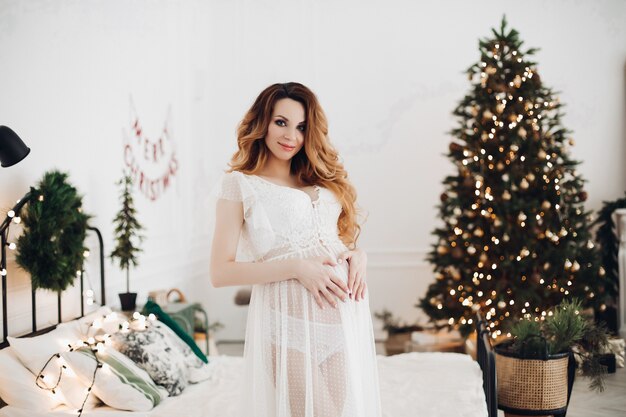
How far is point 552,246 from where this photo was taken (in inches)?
183

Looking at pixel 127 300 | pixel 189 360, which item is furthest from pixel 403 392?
pixel 127 300

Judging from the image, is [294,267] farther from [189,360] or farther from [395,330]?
[395,330]

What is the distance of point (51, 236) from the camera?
300cm

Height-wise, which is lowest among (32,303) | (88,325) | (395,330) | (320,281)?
(395,330)

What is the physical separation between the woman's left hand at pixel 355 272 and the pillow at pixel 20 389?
1.35m

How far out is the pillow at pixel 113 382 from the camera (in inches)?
104

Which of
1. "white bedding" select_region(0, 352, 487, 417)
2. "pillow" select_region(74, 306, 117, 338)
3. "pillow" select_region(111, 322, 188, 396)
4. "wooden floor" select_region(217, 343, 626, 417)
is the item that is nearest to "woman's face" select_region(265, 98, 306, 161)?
"white bedding" select_region(0, 352, 487, 417)

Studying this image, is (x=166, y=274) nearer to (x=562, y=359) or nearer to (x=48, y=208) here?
(x=48, y=208)

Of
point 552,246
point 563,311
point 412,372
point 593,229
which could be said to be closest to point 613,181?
point 593,229

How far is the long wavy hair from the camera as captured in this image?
2.01 metres

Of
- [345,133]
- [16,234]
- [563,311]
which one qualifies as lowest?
[563,311]

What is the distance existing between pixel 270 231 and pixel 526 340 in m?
2.02

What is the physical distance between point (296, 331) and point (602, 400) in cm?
316

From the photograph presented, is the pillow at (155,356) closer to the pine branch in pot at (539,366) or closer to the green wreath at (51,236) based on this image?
the green wreath at (51,236)
